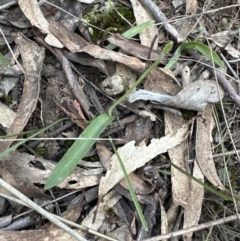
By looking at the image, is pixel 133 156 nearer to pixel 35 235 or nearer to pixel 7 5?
pixel 35 235

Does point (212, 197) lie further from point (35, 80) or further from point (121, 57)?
point (35, 80)

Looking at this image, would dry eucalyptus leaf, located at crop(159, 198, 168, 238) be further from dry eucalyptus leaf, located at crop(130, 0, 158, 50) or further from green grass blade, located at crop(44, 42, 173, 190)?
dry eucalyptus leaf, located at crop(130, 0, 158, 50)

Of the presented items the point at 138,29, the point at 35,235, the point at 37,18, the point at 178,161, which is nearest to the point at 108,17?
the point at 138,29

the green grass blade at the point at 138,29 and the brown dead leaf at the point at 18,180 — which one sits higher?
the green grass blade at the point at 138,29

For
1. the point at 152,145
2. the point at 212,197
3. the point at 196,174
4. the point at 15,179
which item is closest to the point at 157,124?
the point at 152,145

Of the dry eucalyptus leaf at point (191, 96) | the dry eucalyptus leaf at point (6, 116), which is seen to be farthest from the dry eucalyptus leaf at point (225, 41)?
the dry eucalyptus leaf at point (6, 116)

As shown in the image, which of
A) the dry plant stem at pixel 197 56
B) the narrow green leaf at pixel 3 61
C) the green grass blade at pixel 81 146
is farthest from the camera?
the dry plant stem at pixel 197 56

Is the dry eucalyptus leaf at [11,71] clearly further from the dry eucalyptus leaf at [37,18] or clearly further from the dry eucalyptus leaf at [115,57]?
the dry eucalyptus leaf at [115,57]
